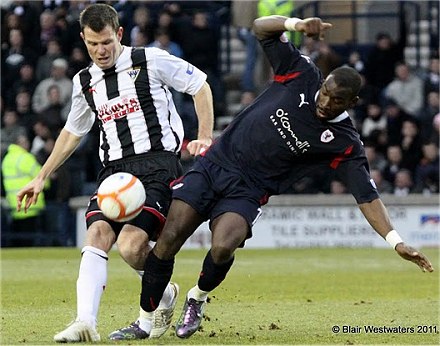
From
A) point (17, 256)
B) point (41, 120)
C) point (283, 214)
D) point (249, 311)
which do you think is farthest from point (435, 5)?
point (249, 311)

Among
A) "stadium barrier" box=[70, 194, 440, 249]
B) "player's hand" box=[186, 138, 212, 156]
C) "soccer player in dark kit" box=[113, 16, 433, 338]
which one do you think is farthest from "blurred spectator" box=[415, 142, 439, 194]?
"player's hand" box=[186, 138, 212, 156]

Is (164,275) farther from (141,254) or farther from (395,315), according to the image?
(395,315)

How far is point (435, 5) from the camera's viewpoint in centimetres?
2464

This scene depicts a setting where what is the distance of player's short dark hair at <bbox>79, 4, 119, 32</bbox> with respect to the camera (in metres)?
8.23

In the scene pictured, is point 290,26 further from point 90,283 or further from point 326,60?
point 326,60

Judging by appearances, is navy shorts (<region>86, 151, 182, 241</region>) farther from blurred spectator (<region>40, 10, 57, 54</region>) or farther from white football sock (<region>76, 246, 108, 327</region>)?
blurred spectator (<region>40, 10, 57, 54</region>)

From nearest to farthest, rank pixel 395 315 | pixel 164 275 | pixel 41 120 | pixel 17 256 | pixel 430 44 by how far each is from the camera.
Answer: pixel 164 275 < pixel 395 315 < pixel 17 256 < pixel 41 120 < pixel 430 44

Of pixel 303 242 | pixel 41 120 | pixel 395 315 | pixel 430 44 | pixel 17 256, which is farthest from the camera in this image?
pixel 430 44

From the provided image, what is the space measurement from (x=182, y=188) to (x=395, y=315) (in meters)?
2.66

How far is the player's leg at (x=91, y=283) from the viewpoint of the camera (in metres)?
7.75

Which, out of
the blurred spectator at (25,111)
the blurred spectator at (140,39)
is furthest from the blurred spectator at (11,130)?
the blurred spectator at (140,39)

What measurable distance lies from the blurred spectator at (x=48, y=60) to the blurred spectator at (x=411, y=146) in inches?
262

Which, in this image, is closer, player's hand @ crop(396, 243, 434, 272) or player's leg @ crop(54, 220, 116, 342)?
player's leg @ crop(54, 220, 116, 342)

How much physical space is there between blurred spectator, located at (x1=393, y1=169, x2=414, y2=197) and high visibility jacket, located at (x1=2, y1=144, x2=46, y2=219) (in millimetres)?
6141
